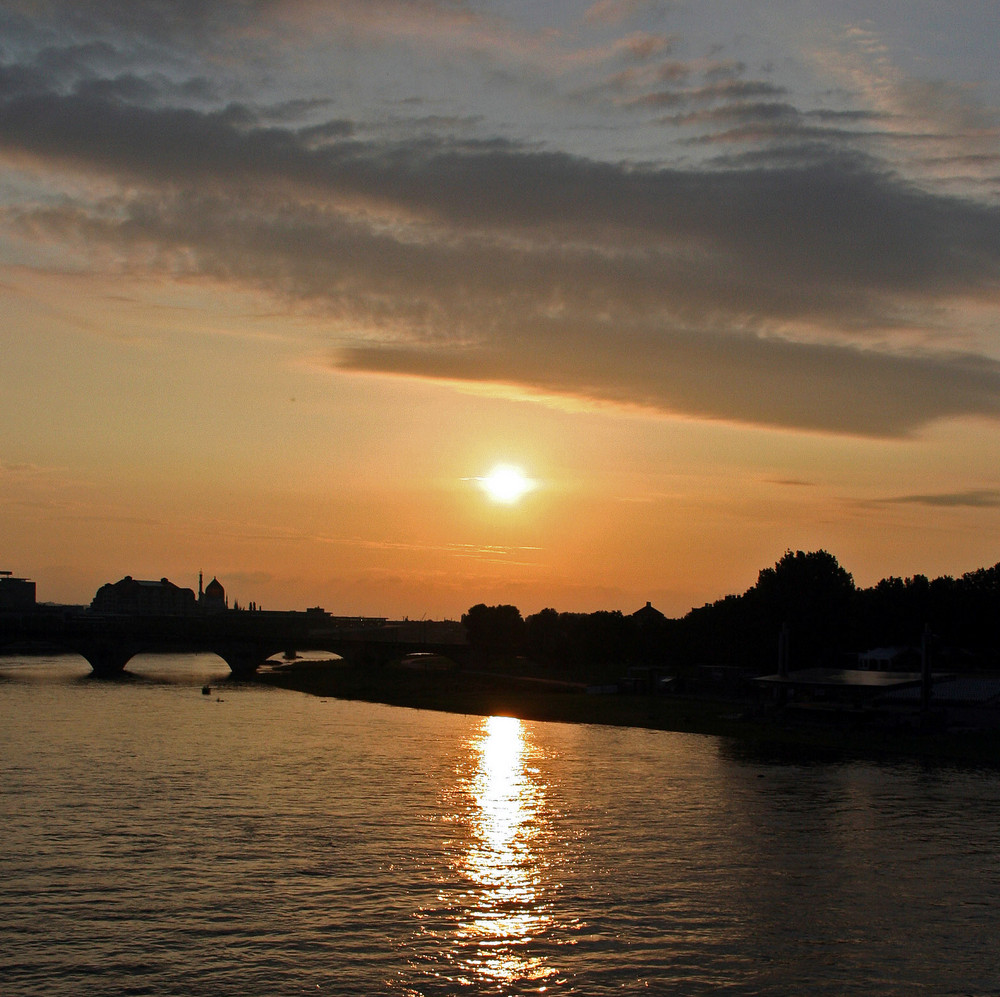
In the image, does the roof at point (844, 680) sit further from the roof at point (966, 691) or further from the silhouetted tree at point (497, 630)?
the silhouetted tree at point (497, 630)

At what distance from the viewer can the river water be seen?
1057 inches

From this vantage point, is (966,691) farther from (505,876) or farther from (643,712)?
(505,876)

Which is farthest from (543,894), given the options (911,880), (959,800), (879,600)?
(879,600)

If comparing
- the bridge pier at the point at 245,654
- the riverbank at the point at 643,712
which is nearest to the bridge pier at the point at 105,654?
the bridge pier at the point at 245,654

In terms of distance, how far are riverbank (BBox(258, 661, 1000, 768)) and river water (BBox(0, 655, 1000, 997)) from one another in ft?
21.1

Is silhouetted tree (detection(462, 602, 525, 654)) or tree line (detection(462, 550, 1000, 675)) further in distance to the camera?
silhouetted tree (detection(462, 602, 525, 654))

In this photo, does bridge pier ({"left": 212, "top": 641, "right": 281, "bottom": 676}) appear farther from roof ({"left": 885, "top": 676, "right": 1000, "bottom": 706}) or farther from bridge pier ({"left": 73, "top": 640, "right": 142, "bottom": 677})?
roof ({"left": 885, "top": 676, "right": 1000, "bottom": 706})

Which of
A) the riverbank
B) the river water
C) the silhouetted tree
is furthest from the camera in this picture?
the silhouetted tree

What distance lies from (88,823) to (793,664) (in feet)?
310

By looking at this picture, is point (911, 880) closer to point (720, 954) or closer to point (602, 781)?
point (720, 954)

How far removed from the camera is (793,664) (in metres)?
124

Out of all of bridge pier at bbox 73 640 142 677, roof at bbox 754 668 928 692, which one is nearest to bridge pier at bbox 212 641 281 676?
bridge pier at bbox 73 640 142 677

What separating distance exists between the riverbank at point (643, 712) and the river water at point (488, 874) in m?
6.43

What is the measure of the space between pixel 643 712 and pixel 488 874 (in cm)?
5448
